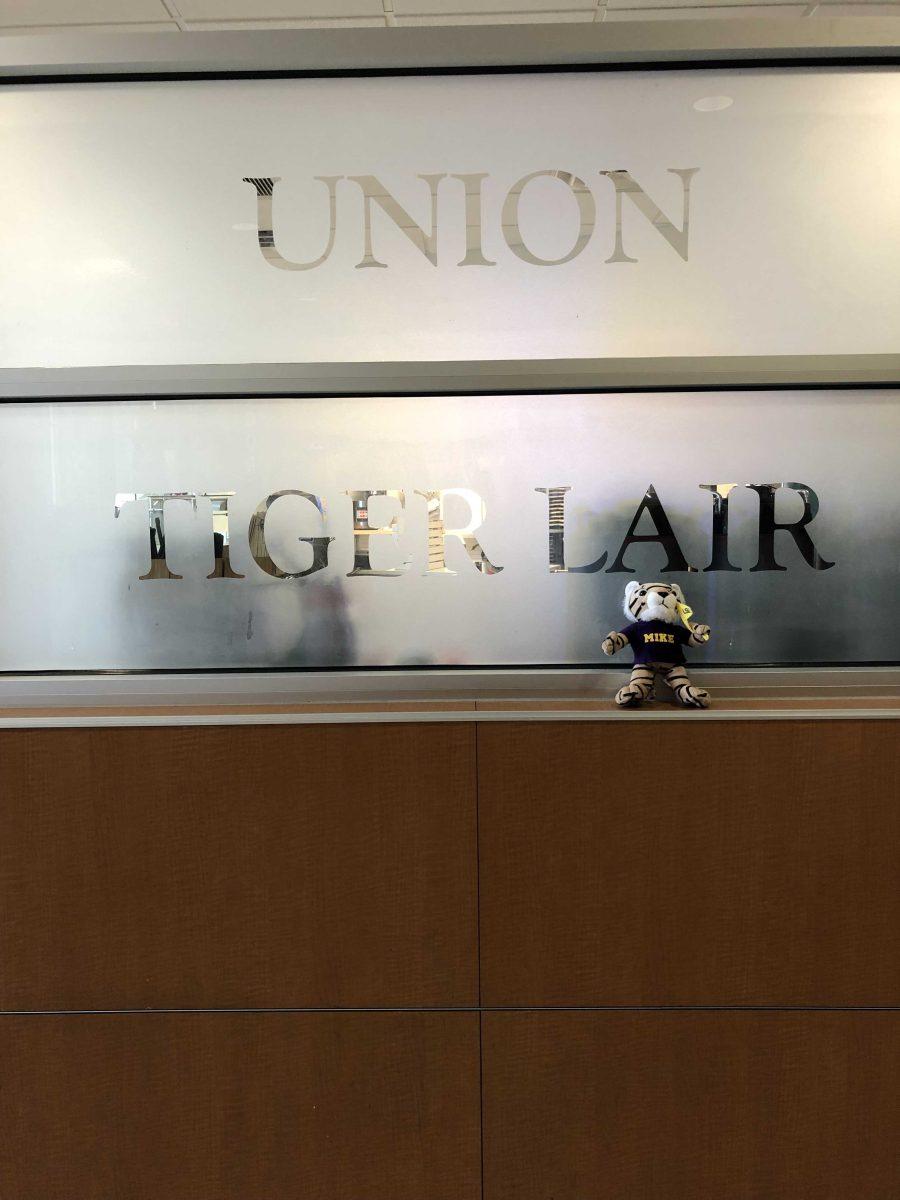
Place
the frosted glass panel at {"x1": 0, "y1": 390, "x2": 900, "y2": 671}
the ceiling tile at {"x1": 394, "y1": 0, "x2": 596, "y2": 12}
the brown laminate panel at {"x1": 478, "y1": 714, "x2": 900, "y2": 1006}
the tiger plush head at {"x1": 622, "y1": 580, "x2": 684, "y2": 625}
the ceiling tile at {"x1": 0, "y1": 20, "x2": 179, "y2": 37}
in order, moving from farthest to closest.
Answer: the ceiling tile at {"x1": 0, "y1": 20, "x2": 179, "y2": 37} → the ceiling tile at {"x1": 394, "y1": 0, "x2": 596, "y2": 12} → the frosted glass panel at {"x1": 0, "y1": 390, "x2": 900, "y2": 671} → the tiger plush head at {"x1": 622, "y1": 580, "x2": 684, "y2": 625} → the brown laminate panel at {"x1": 478, "y1": 714, "x2": 900, "y2": 1006}

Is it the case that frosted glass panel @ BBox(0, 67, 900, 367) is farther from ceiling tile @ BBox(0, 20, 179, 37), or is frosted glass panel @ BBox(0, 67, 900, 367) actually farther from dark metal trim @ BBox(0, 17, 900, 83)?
ceiling tile @ BBox(0, 20, 179, 37)

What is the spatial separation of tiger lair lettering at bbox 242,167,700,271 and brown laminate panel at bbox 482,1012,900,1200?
1538 millimetres

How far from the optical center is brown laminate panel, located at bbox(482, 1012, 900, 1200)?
151 cm

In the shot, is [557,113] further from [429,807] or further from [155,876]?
[155,876]

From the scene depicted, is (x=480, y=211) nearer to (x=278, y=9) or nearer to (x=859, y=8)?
(x=278, y=9)

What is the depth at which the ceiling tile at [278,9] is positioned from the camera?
7.36 feet

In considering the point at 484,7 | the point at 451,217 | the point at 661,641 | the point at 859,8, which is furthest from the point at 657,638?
the point at 859,8

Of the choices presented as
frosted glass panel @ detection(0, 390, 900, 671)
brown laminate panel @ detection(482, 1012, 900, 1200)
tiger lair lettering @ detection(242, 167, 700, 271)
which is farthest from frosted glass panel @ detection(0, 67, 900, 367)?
brown laminate panel @ detection(482, 1012, 900, 1200)

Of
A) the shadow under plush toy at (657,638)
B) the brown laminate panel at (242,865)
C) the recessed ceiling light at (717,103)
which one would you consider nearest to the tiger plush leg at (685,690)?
the shadow under plush toy at (657,638)

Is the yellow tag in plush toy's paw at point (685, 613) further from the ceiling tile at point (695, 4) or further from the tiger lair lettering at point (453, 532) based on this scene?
the ceiling tile at point (695, 4)

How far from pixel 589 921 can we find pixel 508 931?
0.15m

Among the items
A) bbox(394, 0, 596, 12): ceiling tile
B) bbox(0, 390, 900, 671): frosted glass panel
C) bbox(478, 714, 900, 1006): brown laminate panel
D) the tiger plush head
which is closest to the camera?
bbox(478, 714, 900, 1006): brown laminate panel

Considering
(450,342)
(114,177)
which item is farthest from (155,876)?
(114,177)

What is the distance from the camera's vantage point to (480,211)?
5.64 feet
